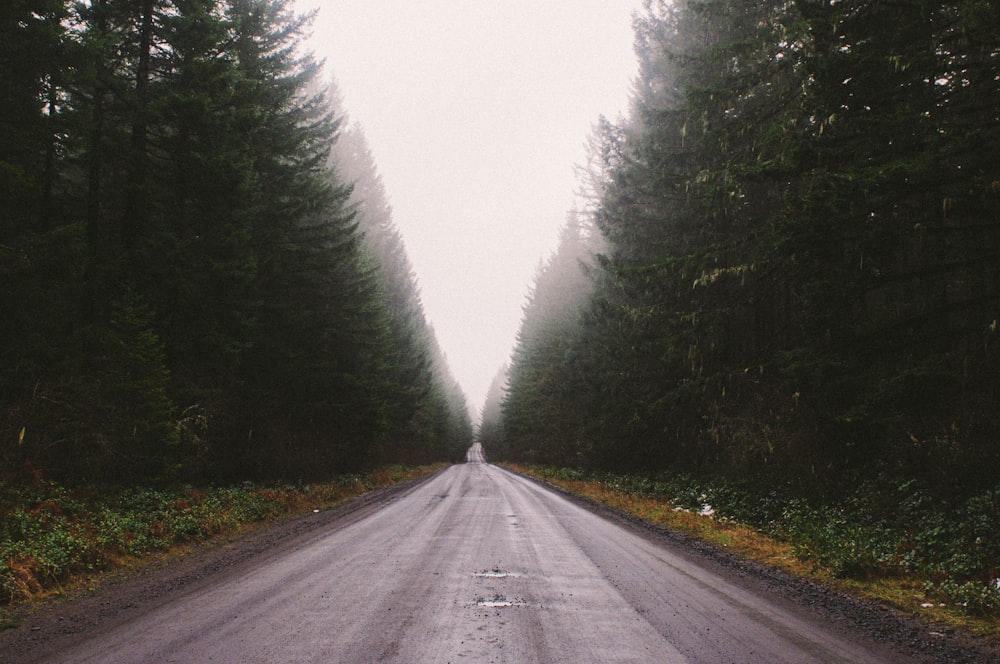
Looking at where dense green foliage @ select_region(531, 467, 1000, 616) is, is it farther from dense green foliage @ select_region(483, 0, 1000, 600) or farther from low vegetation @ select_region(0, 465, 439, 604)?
low vegetation @ select_region(0, 465, 439, 604)

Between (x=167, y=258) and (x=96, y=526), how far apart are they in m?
7.38

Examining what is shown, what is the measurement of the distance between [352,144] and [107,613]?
39.5 meters

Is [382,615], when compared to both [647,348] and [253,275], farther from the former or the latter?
[647,348]

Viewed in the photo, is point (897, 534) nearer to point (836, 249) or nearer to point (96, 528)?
point (836, 249)

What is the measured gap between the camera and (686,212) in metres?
15.7

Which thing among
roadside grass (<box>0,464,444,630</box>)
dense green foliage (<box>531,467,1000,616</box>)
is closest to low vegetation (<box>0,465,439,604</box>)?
roadside grass (<box>0,464,444,630</box>)

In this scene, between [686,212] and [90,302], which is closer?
[90,302]

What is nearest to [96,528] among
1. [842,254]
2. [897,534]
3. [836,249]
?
[897,534]

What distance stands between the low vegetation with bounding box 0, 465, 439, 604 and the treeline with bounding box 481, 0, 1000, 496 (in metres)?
10.7

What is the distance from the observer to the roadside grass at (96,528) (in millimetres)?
6387

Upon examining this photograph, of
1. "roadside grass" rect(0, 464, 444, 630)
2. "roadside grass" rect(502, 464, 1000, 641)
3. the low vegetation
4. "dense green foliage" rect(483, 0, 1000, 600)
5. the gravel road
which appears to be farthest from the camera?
"dense green foliage" rect(483, 0, 1000, 600)

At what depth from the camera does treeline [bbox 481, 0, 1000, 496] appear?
820cm

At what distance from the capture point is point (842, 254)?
9.34m

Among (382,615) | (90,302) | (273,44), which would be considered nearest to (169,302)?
(90,302)
